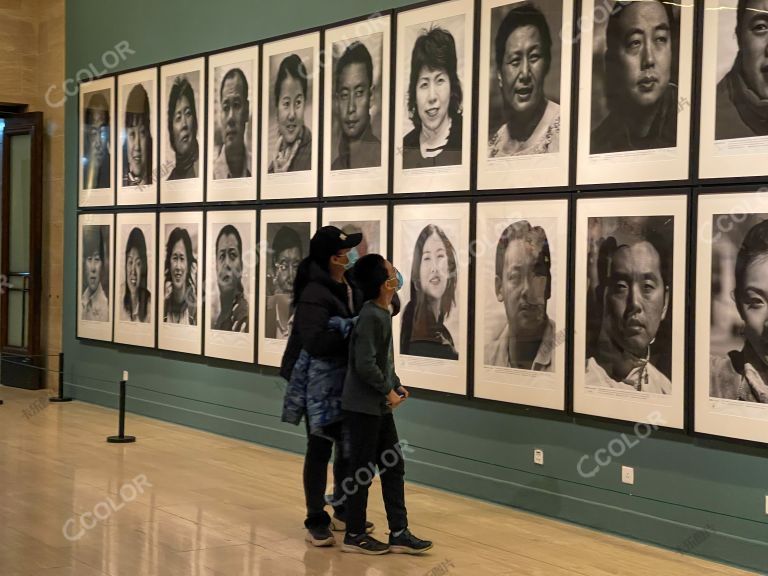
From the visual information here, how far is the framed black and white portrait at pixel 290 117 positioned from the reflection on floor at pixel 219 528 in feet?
10.2

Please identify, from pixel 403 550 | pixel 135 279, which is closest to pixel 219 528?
pixel 403 550

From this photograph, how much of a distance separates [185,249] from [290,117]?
2769 mm

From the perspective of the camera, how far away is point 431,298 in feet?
33.4

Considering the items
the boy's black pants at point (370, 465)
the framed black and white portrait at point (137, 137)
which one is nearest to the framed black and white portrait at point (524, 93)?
the boy's black pants at point (370, 465)

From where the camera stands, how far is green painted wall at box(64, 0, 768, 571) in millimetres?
7809

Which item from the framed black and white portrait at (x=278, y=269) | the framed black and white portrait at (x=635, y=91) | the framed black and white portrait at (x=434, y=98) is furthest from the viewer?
the framed black and white portrait at (x=278, y=269)

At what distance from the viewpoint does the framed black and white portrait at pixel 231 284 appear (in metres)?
12.7

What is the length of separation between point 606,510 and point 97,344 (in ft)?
Result: 31.2

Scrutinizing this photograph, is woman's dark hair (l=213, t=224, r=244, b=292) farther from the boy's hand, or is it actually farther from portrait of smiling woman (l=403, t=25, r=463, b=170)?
the boy's hand

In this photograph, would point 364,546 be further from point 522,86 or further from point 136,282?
point 136,282

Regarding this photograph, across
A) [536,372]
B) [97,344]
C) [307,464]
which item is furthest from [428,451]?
[97,344]

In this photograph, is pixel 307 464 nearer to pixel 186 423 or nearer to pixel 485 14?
pixel 485 14

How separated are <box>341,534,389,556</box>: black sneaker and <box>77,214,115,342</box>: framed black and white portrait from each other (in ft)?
28.2

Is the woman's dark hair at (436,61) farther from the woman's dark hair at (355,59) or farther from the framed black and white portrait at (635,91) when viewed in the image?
the framed black and white portrait at (635,91)
